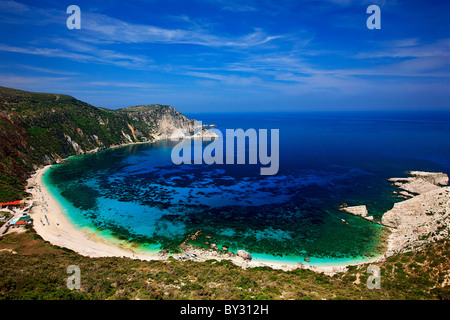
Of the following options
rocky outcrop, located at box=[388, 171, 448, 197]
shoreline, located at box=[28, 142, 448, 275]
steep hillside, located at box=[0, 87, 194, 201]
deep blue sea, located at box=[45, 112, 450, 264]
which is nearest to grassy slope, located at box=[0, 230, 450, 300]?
shoreline, located at box=[28, 142, 448, 275]

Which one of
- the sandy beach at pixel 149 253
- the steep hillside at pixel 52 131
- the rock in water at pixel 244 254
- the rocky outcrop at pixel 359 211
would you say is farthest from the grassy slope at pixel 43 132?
the rocky outcrop at pixel 359 211

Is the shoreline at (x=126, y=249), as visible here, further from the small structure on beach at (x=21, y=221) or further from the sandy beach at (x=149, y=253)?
the small structure on beach at (x=21, y=221)

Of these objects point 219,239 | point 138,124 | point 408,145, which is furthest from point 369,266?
point 138,124

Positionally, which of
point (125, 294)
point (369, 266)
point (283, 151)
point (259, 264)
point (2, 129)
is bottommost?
point (259, 264)

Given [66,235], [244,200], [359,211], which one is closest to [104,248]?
[66,235]

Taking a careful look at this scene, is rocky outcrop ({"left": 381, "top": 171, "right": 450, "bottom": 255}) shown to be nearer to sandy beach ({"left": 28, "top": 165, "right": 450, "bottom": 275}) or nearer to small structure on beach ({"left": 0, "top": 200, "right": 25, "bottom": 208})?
sandy beach ({"left": 28, "top": 165, "right": 450, "bottom": 275})

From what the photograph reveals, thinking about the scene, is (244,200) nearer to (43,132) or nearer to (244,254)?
(244,254)

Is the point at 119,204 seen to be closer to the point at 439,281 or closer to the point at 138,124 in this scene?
the point at 439,281
